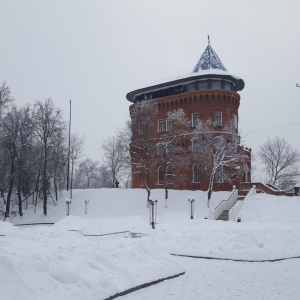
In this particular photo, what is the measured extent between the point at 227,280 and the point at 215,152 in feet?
93.1

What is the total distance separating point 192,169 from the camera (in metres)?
44.2

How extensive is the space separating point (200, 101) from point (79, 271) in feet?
120

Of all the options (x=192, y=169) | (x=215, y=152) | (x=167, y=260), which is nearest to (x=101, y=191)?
(x=192, y=169)

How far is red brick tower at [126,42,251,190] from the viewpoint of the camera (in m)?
43.7

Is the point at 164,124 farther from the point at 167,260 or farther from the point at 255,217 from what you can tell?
the point at 167,260

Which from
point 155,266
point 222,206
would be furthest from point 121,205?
point 155,266

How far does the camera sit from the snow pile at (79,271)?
25.9ft

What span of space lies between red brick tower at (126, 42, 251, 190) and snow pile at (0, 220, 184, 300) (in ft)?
98.5

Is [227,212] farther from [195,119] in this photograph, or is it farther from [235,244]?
[235,244]

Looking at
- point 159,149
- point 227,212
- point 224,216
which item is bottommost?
point 224,216

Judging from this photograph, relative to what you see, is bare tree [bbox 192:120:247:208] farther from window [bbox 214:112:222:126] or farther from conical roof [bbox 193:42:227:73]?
conical roof [bbox 193:42:227:73]

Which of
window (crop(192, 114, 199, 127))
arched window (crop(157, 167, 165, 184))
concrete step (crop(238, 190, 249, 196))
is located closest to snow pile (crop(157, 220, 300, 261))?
concrete step (crop(238, 190, 249, 196))

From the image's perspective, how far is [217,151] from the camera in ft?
126

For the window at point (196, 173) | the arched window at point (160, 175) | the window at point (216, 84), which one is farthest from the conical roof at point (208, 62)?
the arched window at point (160, 175)
